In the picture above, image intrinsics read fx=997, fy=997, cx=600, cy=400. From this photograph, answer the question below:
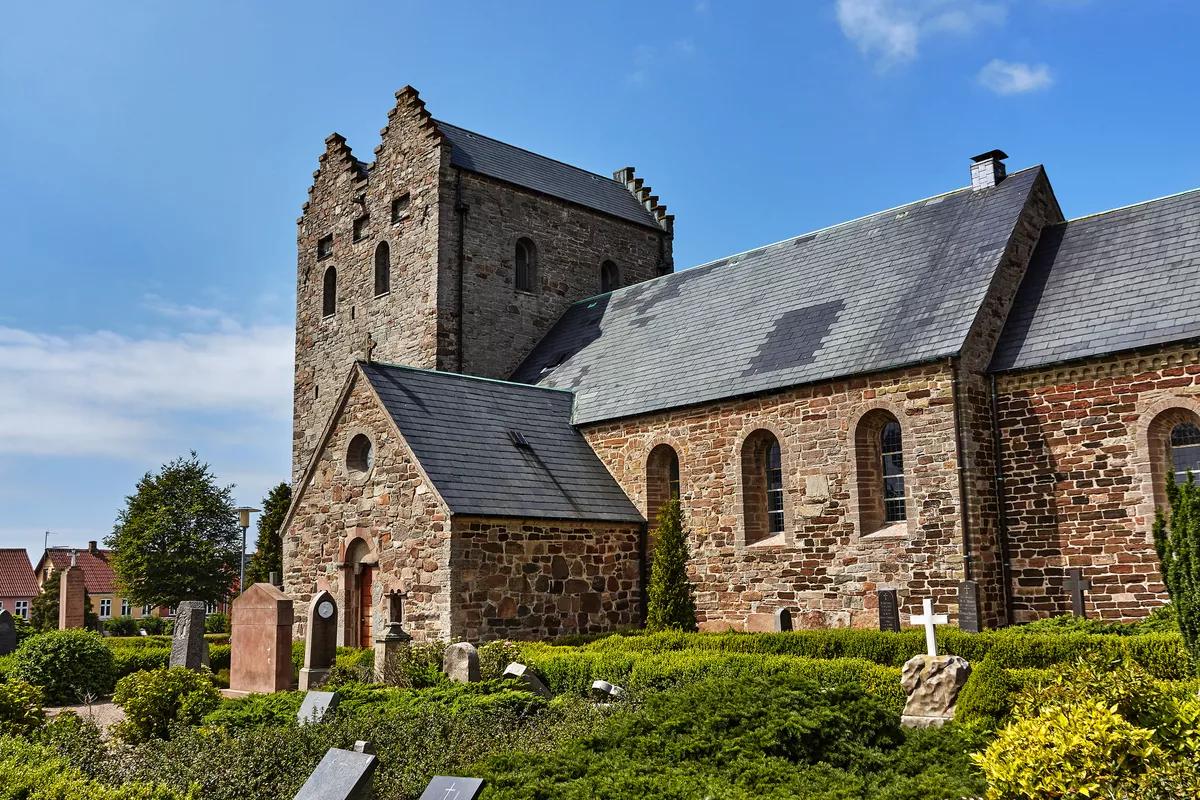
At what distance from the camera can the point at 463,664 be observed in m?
13.4

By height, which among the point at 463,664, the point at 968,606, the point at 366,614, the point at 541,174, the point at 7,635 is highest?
the point at 541,174

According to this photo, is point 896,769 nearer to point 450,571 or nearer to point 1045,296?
point 450,571

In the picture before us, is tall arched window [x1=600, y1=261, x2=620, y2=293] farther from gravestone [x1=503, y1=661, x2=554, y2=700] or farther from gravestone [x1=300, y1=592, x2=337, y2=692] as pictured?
gravestone [x1=503, y1=661, x2=554, y2=700]

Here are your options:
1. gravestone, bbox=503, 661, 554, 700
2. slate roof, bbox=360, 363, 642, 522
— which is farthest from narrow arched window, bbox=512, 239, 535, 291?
gravestone, bbox=503, 661, 554, 700

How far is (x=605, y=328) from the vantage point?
26.5m

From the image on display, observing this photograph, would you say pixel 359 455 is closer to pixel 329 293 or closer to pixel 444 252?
pixel 444 252

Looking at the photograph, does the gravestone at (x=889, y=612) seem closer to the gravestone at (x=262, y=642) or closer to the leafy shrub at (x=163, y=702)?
the gravestone at (x=262, y=642)

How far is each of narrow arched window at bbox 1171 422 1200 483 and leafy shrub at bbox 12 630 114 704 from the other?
60.3 ft

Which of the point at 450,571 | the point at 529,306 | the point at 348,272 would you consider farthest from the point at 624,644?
the point at 348,272

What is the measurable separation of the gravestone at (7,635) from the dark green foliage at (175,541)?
16.7m

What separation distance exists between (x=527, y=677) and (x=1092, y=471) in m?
9.48

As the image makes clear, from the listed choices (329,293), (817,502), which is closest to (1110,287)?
(817,502)

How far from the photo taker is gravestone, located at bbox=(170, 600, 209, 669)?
17062mm

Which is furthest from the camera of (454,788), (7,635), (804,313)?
(7,635)
